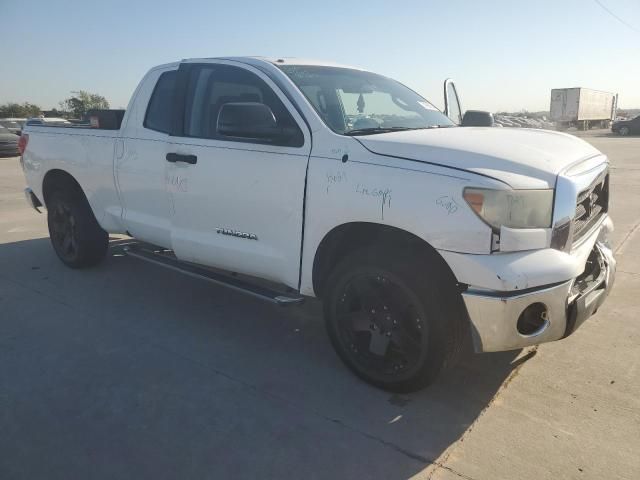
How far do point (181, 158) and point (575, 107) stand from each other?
4687 cm

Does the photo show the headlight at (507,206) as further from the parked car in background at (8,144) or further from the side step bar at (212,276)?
the parked car in background at (8,144)

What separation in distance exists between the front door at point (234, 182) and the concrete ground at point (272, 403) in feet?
2.01

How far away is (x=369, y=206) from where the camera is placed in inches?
111

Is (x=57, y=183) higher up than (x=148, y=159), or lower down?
lower down

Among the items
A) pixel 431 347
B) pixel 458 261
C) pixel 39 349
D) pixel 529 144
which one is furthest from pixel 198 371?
pixel 529 144

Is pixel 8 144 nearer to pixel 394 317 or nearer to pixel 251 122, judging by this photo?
pixel 251 122

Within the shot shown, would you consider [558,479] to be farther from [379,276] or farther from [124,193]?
[124,193]

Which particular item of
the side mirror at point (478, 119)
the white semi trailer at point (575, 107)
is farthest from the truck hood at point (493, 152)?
the white semi trailer at point (575, 107)

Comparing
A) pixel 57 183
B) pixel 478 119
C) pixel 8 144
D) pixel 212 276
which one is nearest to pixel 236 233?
pixel 212 276

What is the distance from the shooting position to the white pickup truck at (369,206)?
2.54 m

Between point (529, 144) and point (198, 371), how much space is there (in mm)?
2387

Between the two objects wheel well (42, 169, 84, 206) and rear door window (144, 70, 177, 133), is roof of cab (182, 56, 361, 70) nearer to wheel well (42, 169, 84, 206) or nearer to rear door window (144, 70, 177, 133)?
rear door window (144, 70, 177, 133)

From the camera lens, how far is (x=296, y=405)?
2.95m

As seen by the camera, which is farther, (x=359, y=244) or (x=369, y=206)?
(x=359, y=244)
